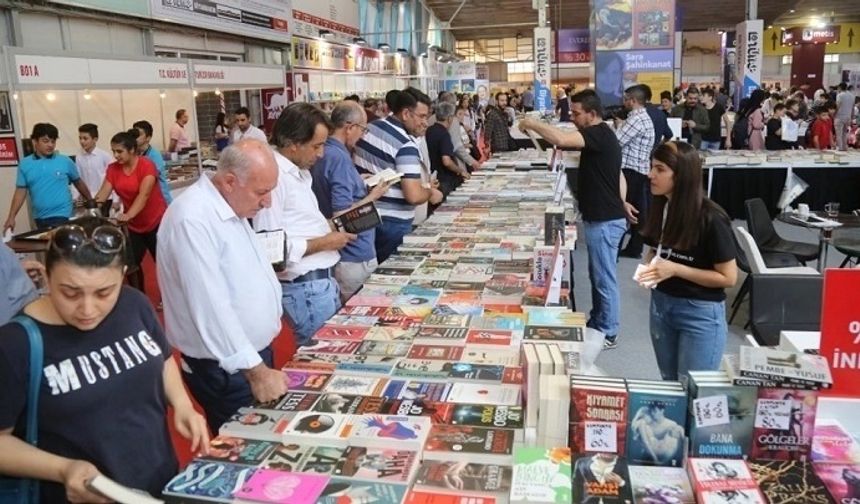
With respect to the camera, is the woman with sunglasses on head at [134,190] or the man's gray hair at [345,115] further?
the woman with sunglasses on head at [134,190]

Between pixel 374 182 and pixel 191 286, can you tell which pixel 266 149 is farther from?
pixel 374 182

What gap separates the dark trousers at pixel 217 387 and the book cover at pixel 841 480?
1.56 meters

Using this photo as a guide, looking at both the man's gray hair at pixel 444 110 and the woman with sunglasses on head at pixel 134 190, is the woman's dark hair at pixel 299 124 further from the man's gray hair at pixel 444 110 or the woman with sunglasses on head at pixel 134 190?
the man's gray hair at pixel 444 110

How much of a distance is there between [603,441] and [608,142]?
2818 mm

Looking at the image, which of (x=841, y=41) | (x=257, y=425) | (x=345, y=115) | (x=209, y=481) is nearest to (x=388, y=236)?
(x=345, y=115)

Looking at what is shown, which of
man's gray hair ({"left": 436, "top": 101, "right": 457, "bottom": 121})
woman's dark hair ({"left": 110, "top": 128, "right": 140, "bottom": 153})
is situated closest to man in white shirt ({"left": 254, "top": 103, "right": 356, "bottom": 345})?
woman's dark hair ({"left": 110, "top": 128, "right": 140, "bottom": 153})

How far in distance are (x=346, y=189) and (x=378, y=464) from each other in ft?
6.21

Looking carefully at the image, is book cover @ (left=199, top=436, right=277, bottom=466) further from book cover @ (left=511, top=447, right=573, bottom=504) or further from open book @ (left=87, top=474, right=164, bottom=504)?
book cover @ (left=511, top=447, right=573, bottom=504)

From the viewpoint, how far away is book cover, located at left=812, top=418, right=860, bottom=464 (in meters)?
1.56

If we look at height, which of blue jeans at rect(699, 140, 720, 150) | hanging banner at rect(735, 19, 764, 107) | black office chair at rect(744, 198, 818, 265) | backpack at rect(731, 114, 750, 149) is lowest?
black office chair at rect(744, 198, 818, 265)

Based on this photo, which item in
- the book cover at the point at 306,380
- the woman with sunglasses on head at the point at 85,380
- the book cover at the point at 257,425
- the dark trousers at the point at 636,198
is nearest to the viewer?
the woman with sunglasses on head at the point at 85,380

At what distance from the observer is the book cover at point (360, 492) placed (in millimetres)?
1458

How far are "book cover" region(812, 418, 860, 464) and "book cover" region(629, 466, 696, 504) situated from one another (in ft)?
1.11

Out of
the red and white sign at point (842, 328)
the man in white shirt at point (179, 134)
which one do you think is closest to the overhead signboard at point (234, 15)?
the man in white shirt at point (179, 134)
